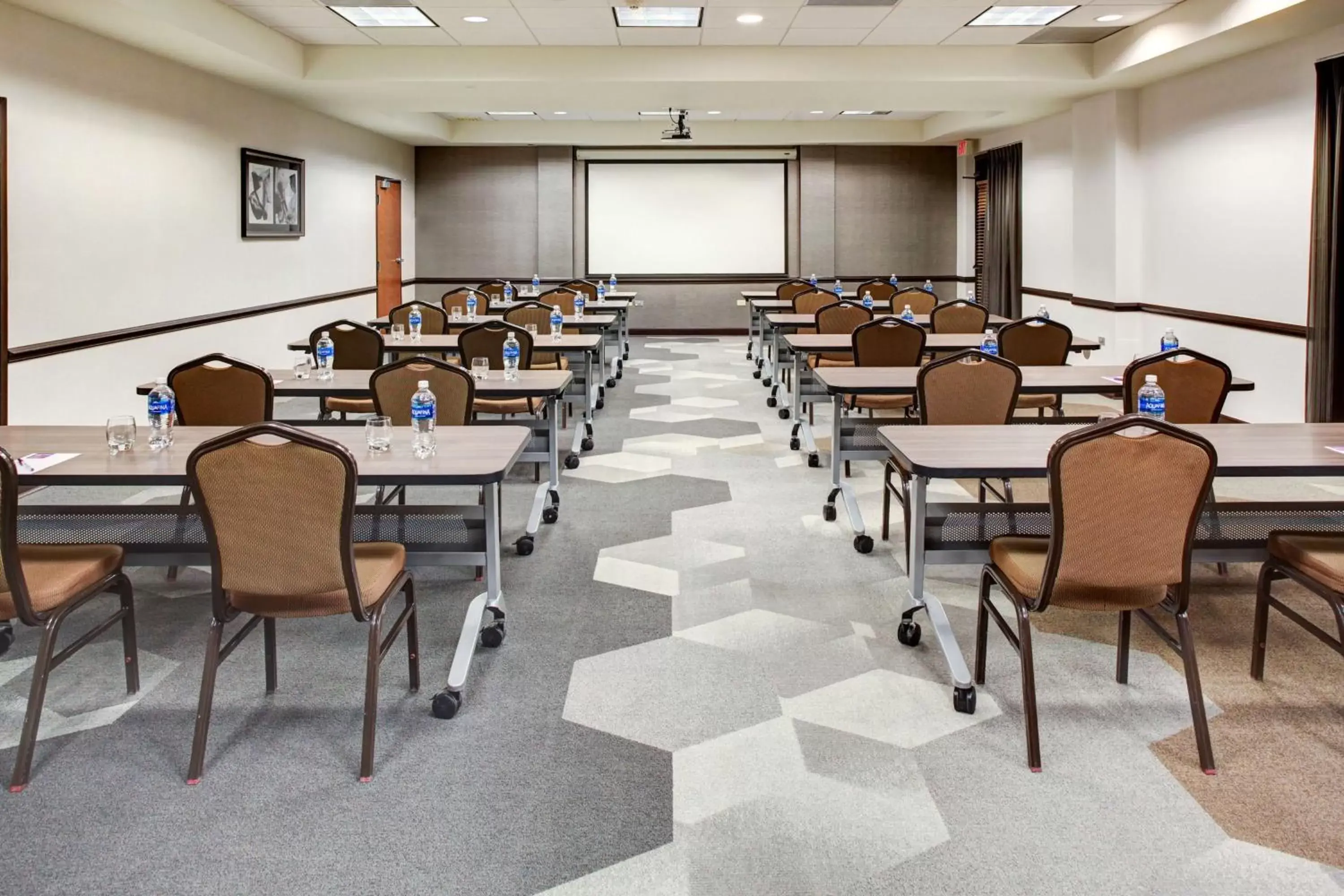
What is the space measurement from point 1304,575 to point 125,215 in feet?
23.2

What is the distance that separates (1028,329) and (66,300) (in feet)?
19.1

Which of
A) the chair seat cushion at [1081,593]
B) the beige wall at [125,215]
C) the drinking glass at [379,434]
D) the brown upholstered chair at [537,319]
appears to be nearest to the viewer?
the chair seat cushion at [1081,593]

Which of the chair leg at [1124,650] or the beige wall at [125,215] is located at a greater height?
the beige wall at [125,215]

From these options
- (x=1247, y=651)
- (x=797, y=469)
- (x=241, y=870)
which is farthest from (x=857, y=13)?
(x=241, y=870)

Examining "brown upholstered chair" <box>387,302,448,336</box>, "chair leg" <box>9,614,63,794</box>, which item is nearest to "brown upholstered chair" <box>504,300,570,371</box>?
"brown upholstered chair" <box>387,302,448,336</box>

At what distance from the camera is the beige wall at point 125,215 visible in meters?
5.88

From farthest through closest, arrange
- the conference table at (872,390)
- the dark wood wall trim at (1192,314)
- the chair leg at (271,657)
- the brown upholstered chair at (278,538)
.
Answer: the dark wood wall trim at (1192,314), the conference table at (872,390), the chair leg at (271,657), the brown upholstered chair at (278,538)

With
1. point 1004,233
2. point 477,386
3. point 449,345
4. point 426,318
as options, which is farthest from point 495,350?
point 1004,233

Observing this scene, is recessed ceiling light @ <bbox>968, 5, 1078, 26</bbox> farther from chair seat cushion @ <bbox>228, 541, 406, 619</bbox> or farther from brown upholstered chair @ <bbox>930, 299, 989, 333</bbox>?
chair seat cushion @ <bbox>228, 541, 406, 619</bbox>

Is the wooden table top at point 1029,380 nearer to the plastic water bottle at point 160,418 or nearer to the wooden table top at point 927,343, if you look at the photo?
the wooden table top at point 927,343

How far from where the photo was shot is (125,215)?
6.91m

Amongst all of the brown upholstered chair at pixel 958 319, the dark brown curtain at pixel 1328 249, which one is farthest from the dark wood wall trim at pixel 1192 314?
the brown upholstered chair at pixel 958 319

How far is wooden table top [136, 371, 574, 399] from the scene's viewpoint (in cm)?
A: 463

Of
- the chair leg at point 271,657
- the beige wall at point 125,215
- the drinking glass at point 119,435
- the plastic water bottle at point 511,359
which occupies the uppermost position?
the beige wall at point 125,215
